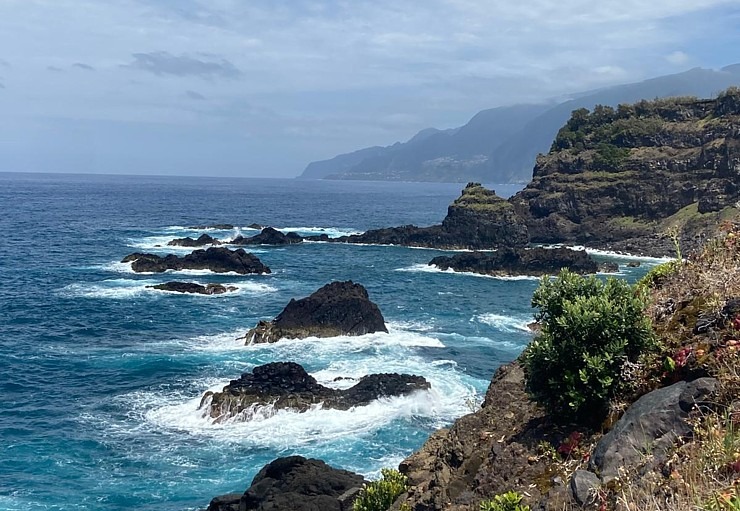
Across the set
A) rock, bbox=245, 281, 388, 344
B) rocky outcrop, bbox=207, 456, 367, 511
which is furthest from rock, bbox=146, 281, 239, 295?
rocky outcrop, bbox=207, 456, 367, 511

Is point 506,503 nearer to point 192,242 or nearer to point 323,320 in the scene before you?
point 323,320

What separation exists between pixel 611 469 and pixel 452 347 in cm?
3439

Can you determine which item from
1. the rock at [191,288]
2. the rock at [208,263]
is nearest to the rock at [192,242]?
the rock at [208,263]

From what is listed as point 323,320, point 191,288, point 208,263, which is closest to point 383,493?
point 323,320

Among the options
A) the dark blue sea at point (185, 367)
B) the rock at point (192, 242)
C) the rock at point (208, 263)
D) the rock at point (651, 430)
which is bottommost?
the dark blue sea at point (185, 367)

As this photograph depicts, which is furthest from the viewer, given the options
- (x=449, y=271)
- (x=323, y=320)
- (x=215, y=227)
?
(x=215, y=227)

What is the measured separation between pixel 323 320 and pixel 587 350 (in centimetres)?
3528

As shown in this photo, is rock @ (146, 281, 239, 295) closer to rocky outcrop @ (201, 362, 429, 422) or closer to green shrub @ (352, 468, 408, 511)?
rocky outcrop @ (201, 362, 429, 422)

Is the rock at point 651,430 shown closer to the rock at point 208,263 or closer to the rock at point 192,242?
the rock at point 208,263

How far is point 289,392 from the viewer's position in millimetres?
30766

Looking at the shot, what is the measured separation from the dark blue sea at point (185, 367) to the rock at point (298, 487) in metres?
3.65

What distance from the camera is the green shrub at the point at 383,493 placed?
12.1m

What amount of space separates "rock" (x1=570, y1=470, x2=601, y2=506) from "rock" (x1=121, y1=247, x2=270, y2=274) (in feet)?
209

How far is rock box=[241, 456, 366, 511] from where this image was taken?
18.2 meters
